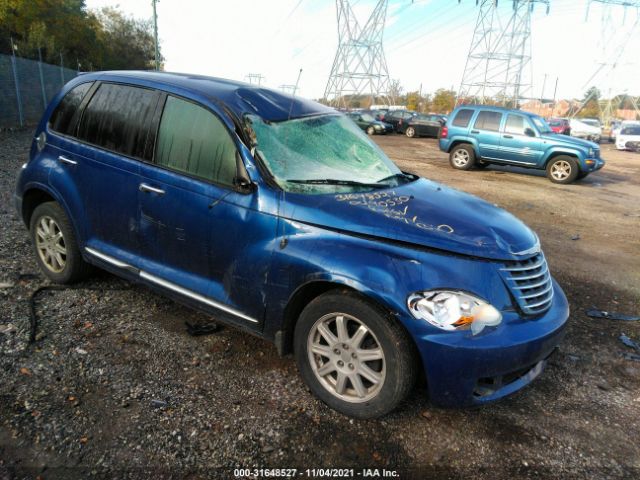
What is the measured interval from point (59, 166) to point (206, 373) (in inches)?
86.0

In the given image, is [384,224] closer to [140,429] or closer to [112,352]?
[140,429]

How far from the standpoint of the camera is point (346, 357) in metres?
2.81

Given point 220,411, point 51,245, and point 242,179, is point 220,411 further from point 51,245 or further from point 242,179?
point 51,245

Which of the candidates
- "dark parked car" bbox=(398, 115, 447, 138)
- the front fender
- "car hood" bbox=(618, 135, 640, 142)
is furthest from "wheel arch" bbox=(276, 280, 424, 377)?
"car hood" bbox=(618, 135, 640, 142)

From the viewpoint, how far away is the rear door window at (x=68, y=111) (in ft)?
13.2

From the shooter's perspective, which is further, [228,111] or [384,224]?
[228,111]

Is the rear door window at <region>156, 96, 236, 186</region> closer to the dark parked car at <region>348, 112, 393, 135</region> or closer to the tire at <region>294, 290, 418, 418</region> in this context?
the tire at <region>294, 290, 418, 418</region>

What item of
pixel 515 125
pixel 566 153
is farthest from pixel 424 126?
pixel 566 153

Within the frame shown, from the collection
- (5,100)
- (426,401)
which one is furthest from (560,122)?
(426,401)

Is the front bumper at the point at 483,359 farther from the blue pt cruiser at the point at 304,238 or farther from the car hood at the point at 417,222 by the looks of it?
the car hood at the point at 417,222

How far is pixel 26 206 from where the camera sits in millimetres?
4391

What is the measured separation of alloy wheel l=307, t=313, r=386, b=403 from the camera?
8.97ft

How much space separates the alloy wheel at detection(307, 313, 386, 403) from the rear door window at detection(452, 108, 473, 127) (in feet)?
44.1

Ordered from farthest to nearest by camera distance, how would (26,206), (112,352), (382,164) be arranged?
(26,206), (382,164), (112,352)
